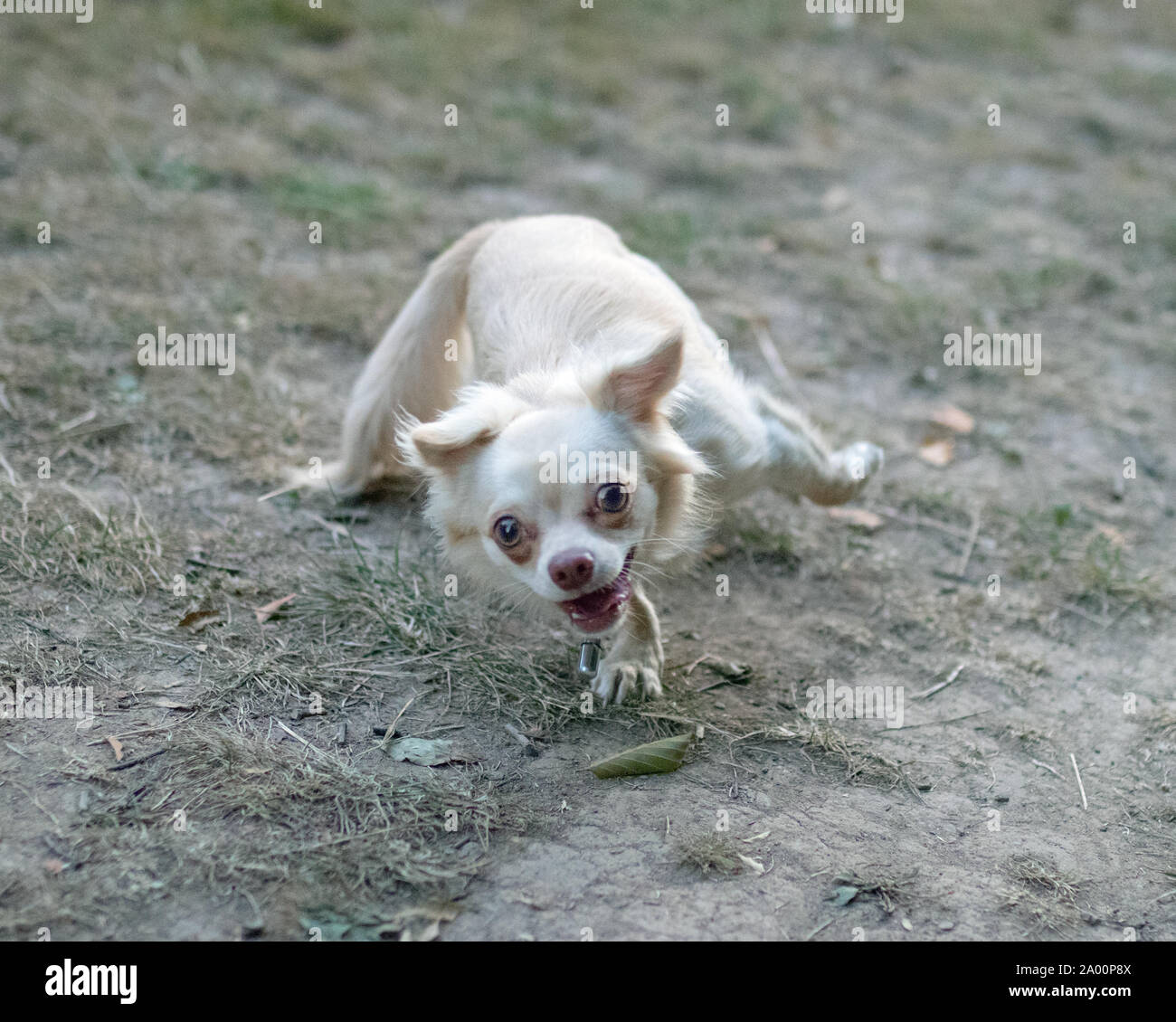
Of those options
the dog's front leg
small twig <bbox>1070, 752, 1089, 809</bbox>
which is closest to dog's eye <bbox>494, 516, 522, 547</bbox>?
the dog's front leg

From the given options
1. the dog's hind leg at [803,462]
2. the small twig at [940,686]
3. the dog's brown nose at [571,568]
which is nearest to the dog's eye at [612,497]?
the dog's brown nose at [571,568]

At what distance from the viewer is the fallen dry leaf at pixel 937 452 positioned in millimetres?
4617

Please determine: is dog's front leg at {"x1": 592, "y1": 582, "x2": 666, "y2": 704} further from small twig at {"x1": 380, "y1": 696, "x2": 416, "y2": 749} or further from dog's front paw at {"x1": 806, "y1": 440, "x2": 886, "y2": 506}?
dog's front paw at {"x1": 806, "y1": 440, "x2": 886, "y2": 506}

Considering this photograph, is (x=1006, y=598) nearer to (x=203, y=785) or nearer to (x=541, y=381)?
(x=541, y=381)

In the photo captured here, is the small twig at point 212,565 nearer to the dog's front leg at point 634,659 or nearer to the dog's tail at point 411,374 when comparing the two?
the dog's tail at point 411,374

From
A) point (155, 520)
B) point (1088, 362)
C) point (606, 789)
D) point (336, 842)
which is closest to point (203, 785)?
point (336, 842)

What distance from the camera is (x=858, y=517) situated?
169 inches

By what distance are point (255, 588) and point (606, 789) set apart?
1384 millimetres

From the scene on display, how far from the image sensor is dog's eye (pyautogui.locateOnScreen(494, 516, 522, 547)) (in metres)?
2.92

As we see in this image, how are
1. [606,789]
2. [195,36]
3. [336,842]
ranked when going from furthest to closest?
[195,36] → [606,789] → [336,842]

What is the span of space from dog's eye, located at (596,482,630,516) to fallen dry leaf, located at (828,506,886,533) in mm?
1599

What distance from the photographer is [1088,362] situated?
5250 millimetres

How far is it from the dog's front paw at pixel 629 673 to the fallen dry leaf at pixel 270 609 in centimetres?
102

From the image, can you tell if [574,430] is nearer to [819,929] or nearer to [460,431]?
[460,431]
